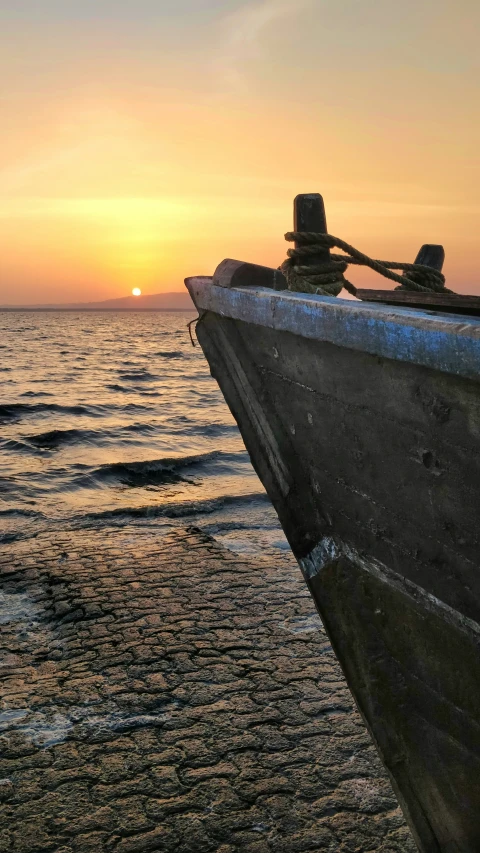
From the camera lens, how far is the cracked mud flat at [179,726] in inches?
127

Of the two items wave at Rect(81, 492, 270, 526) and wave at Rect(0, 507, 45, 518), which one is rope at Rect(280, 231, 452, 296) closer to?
wave at Rect(81, 492, 270, 526)

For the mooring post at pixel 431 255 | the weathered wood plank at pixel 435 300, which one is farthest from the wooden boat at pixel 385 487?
the mooring post at pixel 431 255

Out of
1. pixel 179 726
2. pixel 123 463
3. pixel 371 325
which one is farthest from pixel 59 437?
pixel 371 325

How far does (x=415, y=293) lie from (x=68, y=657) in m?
3.36

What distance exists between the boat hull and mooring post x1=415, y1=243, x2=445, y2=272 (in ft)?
6.53

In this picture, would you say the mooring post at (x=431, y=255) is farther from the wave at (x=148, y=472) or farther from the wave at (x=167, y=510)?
the wave at (x=148, y=472)

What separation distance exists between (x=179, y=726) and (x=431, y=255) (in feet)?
10.4

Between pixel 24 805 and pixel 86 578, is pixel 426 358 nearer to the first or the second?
pixel 24 805

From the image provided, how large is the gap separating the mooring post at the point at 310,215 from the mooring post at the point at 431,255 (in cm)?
168

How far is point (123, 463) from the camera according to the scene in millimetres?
12633

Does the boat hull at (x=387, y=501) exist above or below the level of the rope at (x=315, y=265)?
below

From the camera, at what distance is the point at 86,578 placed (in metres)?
6.43

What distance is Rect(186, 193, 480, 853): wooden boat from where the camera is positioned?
1.72 m

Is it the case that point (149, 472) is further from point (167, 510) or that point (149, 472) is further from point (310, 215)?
point (310, 215)
